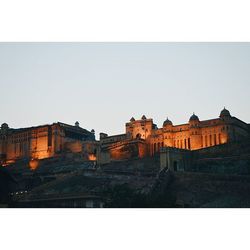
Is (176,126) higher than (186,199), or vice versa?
(176,126)

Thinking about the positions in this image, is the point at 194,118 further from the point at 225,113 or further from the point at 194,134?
the point at 225,113

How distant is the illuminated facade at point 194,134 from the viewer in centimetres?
9281

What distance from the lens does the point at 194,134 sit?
95000 millimetres

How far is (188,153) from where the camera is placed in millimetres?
79562

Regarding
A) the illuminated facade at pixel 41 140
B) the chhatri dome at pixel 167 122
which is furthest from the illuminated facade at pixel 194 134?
the illuminated facade at pixel 41 140

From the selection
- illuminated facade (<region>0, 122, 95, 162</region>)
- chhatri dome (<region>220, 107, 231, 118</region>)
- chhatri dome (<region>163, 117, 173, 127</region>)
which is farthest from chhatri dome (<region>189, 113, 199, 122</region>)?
illuminated facade (<region>0, 122, 95, 162</region>)

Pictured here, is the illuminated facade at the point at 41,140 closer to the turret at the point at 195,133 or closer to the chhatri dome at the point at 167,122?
the chhatri dome at the point at 167,122

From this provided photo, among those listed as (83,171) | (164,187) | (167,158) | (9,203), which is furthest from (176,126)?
(9,203)

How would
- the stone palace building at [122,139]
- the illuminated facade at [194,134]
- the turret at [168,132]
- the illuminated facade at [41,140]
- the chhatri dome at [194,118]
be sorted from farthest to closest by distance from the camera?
the illuminated facade at [41,140], the turret at [168,132], the chhatri dome at [194,118], the stone palace building at [122,139], the illuminated facade at [194,134]

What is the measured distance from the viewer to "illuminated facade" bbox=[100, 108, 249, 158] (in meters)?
92.8

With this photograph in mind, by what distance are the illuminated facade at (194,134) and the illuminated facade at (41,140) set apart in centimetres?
1300

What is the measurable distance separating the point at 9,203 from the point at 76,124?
3198 inches

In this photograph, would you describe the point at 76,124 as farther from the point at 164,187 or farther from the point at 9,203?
the point at 9,203

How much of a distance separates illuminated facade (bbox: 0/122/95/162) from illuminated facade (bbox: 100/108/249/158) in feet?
42.6
